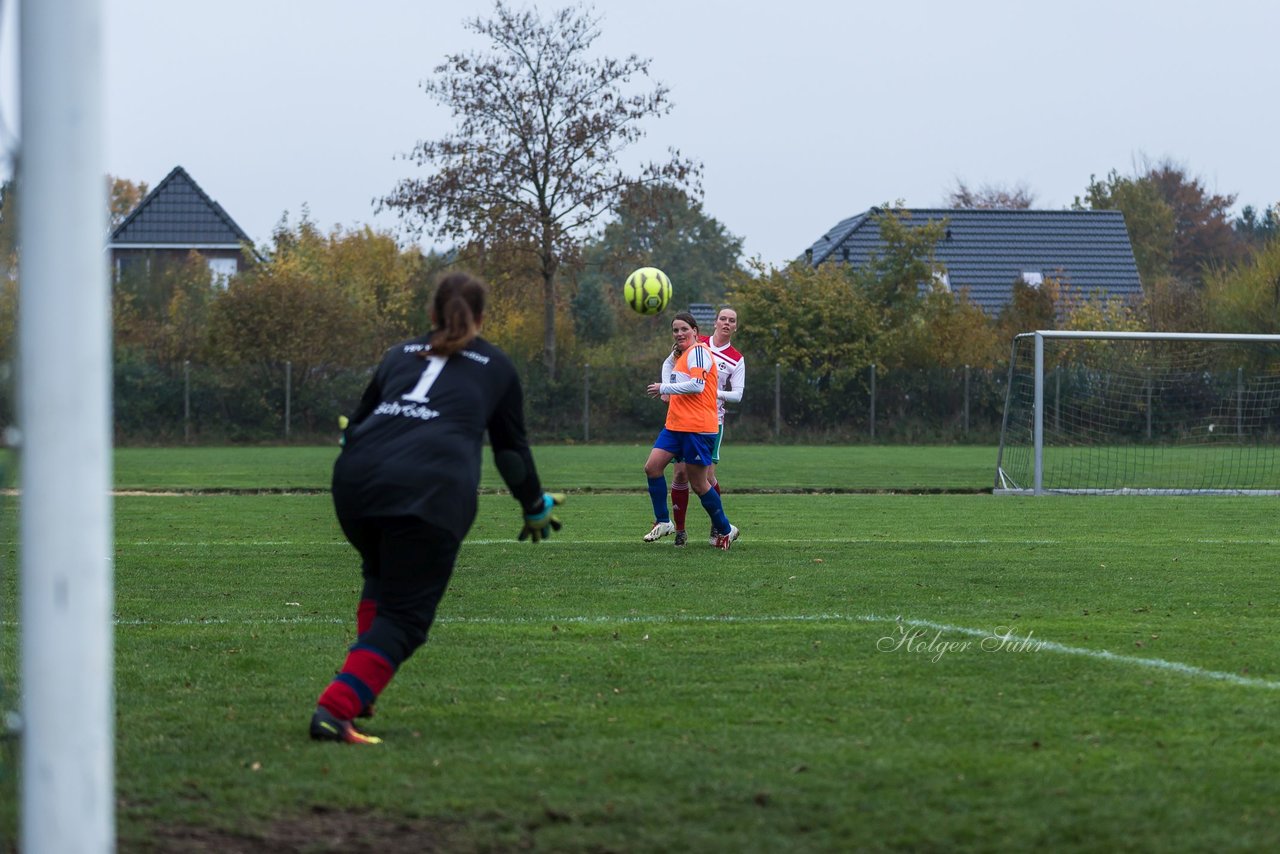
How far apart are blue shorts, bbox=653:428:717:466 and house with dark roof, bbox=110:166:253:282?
5597cm

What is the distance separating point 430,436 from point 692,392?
6.97 metres

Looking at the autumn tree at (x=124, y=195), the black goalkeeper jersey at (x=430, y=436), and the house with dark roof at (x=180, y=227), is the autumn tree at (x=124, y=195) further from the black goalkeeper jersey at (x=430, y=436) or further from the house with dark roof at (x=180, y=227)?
the black goalkeeper jersey at (x=430, y=436)

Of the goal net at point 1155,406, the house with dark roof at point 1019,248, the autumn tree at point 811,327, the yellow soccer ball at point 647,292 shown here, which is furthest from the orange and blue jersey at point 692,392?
the house with dark roof at point 1019,248

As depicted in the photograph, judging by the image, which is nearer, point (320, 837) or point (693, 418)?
point (320, 837)

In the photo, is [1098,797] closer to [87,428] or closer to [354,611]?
[87,428]

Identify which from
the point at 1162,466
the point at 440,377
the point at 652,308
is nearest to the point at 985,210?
the point at 1162,466

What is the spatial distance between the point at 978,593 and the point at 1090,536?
4581mm

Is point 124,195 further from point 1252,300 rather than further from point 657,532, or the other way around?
point 657,532

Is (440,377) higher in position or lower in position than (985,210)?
lower

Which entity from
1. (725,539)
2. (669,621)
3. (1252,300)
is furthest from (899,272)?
(669,621)

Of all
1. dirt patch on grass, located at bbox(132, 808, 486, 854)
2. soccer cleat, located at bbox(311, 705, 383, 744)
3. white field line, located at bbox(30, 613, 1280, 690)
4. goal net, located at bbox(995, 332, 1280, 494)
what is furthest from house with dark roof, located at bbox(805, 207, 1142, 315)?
dirt patch on grass, located at bbox(132, 808, 486, 854)

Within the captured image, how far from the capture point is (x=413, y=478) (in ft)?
16.5

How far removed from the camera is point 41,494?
10.2 feet

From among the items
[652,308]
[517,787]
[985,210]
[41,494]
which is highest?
[985,210]
